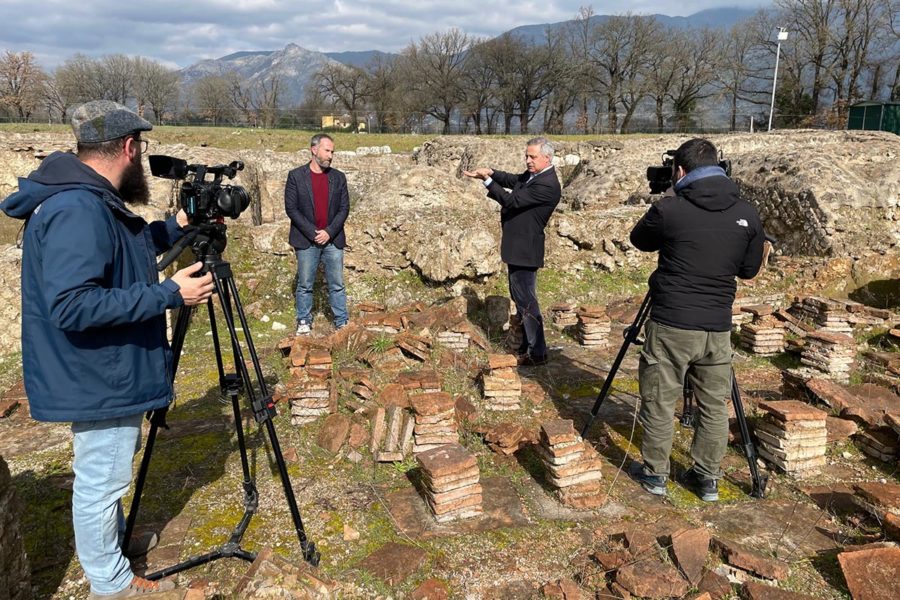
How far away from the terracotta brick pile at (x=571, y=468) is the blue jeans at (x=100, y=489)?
92.1 inches

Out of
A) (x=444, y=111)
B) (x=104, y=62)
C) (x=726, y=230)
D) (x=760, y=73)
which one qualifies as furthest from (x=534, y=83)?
(x=726, y=230)

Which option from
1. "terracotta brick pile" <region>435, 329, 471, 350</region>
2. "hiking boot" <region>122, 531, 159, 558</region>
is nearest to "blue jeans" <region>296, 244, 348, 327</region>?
"terracotta brick pile" <region>435, 329, 471, 350</region>

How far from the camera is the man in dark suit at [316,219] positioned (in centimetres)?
591

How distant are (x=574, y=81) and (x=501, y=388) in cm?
4980

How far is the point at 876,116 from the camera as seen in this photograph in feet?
88.2

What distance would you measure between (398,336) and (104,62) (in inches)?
2739

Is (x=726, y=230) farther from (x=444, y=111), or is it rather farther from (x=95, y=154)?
(x=444, y=111)

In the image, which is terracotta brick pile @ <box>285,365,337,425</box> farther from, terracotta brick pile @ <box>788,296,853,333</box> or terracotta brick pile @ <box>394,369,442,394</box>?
terracotta brick pile @ <box>788,296,853,333</box>

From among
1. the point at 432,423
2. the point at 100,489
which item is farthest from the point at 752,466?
the point at 100,489

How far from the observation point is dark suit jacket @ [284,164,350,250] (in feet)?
19.4

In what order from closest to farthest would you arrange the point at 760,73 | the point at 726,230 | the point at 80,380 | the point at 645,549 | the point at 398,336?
1. the point at 80,380
2. the point at 645,549
3. the point at 726,230
4. the point at 398,336
5. the point at 760,73

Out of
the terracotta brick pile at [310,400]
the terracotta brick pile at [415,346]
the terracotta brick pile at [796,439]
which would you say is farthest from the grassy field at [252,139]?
the terracotta brick pile at [796,439]

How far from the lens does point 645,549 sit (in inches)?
110

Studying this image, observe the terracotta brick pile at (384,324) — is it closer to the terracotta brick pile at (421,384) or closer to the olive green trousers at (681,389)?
the terracotta brick pile at (421,384)
